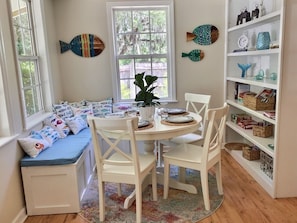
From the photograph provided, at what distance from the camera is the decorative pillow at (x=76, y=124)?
3213 mm

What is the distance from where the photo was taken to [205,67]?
3.91 meters

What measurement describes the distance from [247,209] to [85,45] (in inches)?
113

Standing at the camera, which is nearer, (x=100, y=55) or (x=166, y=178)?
(x=166, y=178)

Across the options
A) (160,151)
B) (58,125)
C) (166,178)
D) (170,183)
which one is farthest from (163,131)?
(58,125)

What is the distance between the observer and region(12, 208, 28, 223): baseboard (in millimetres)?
2283

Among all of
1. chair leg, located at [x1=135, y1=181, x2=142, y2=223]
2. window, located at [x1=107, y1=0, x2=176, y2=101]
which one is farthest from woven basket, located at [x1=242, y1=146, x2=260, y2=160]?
chair leg, located at [x1=135, y1=181, x2=142, y2=223]

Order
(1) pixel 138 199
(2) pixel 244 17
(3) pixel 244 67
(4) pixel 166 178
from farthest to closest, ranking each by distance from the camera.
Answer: (3) pixel 244 67 < (2) pixel 244 17 < (4) pixel 166 178 < (1) pixel 138 199

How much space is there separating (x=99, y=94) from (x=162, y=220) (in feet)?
7.16

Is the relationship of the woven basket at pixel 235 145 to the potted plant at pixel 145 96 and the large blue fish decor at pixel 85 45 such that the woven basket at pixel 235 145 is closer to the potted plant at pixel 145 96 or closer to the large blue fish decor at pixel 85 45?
the potted plant at pixel 145 96

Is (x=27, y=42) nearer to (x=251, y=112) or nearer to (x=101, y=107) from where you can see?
(x=101, y=107)

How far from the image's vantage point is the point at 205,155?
234 cm

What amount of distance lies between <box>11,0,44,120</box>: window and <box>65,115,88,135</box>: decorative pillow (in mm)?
376

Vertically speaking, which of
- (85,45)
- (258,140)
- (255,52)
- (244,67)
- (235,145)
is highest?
(85,45)

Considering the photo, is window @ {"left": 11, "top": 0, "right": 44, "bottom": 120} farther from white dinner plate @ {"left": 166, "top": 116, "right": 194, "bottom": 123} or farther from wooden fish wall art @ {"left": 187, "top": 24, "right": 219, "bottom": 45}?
wooden fish wall art @ {"left": 187, "top": 24, "right": 219, "bottom": 45}
